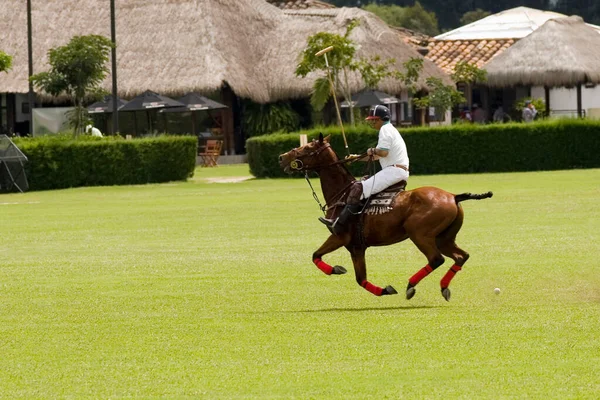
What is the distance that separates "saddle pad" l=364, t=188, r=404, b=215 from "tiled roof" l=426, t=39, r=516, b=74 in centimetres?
5482

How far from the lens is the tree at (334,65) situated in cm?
4828

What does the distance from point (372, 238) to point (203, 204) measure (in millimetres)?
18527

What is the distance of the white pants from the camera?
15398mm

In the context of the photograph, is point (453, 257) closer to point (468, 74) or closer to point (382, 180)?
point (382, 180)

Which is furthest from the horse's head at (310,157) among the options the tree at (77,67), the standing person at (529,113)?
the standing person at (529,113)

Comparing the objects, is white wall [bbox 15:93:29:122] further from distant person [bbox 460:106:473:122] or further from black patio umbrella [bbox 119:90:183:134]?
distant person [bbox 460:106:473:122]

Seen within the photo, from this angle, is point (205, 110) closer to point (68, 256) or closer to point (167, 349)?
point (68, 256)

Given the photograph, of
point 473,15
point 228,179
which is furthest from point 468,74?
point 473,15

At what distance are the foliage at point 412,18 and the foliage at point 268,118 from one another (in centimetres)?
5539

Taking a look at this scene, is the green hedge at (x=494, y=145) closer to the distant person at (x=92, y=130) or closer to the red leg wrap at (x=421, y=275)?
the distant person at (x=92, y=130)

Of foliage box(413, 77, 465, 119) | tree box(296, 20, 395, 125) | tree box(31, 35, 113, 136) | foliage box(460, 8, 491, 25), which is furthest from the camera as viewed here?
foliage box(460, 8, 491, 25)

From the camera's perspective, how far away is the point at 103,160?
1633 inches

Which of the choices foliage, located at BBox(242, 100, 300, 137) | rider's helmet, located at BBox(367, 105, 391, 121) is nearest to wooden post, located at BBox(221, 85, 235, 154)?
foliage, located at BBox(242, 100, 300, 137)

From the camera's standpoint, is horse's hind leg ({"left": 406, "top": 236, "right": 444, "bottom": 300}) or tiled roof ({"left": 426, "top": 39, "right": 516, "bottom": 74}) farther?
tiled roof ({"left": 426, "top": 39, "right": 516, "bottom": 74})
